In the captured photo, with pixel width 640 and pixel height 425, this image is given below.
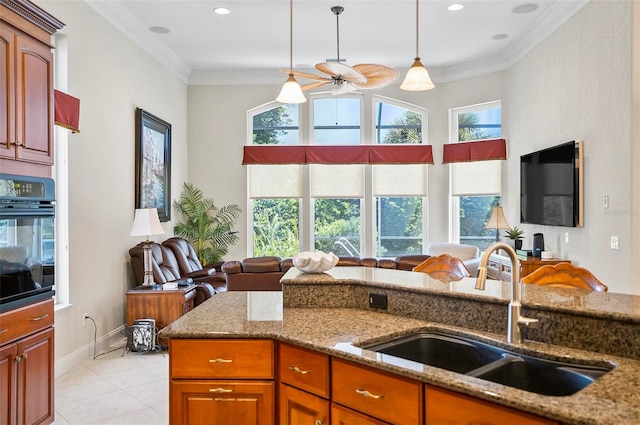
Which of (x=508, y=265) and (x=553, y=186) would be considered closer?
(x=553, y=186)

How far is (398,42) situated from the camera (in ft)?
20.7

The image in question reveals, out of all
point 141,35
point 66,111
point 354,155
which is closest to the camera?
point 66,111

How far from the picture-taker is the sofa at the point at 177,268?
16.9 ft

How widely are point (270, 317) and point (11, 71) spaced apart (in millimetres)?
1977

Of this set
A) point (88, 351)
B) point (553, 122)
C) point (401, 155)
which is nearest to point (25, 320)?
point (88, 351)

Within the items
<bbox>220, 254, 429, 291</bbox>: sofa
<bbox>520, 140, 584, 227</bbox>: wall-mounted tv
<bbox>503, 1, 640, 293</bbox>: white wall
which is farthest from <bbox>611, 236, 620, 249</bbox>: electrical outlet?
<bbox>220, 254, 429, 291</bbox>: sofa

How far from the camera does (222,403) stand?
1.92m

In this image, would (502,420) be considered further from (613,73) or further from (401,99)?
(401,99)

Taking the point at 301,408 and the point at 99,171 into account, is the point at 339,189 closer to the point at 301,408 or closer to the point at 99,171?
the point at 99,171

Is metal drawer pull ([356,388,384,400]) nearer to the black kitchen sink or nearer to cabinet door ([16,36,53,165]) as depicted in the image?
the black kitchen sink

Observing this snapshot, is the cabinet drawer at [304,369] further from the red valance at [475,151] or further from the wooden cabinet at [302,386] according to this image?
the red valance at [475,151]

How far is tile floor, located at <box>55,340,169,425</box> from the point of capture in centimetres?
315

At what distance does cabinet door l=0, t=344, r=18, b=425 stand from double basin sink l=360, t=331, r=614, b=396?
1.98 metres

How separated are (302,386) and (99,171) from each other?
3762 mm
